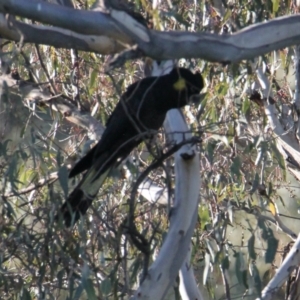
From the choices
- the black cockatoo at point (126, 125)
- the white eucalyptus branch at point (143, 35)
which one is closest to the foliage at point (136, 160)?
the black cockatoo at point (126, 125)

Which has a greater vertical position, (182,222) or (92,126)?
(92,126)

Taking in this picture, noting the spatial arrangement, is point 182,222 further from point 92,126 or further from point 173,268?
point 92,126

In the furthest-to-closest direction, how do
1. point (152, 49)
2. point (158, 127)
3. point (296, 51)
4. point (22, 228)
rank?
point (296, 51) < point (158, 127) < point (22, 228) < point (152, 49)

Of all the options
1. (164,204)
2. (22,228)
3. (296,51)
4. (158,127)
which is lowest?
(22,228)

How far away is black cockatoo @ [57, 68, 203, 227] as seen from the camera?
2.28 meters

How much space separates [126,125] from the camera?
96.9 inches

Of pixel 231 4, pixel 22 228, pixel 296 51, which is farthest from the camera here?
pixel 296 51

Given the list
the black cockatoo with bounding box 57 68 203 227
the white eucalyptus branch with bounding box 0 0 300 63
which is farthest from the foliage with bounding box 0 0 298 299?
the white eucalyptus branch with bounding box 0 0 300 63

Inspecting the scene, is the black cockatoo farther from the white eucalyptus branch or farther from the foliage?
the white eucalyptus branch

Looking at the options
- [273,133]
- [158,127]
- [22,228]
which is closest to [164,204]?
[158,127]

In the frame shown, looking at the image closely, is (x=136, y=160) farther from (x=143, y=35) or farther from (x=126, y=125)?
(x=143, y=35)

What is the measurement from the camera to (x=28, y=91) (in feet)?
A: 9.85

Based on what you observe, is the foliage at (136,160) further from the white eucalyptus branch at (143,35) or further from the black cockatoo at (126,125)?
the white eucalyptus branch at (143,35)

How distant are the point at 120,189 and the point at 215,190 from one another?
1.46ft
